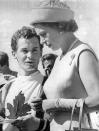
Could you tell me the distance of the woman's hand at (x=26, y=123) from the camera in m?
2.54

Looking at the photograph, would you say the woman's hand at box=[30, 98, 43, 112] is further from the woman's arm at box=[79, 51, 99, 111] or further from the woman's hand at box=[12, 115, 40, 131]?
the woman's arm at box=[79, 51, 99, 111]

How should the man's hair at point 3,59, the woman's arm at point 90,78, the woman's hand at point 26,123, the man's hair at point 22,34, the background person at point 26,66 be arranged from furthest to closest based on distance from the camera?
the man's hair at point 3,59 < the man's hair at point 22,34 < the background person at point 26,66 < the woman's hand at point 26,123 < the woman's arm at point 90,78

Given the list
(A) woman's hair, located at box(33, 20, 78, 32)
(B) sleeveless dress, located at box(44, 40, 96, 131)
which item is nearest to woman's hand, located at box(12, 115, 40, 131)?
(B) sleeveless dress, located at box(44, 40, 96, 131)

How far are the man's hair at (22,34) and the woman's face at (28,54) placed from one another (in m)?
0.03

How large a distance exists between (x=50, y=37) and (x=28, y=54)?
0.75 meters

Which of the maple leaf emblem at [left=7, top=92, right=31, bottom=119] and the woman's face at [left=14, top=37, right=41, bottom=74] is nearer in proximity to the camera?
the maple leaf emblem at [left=7, top=92, right=31, bottom=119]

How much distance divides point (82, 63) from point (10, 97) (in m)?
1.03

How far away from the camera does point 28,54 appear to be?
3.30 metres

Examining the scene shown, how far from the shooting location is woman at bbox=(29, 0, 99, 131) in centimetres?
241

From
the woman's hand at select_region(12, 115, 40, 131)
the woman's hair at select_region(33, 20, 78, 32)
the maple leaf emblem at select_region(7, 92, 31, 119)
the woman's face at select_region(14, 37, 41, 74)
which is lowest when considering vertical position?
the woman's hand at select_region(12, 115, 40, 131)

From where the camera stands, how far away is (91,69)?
2393 millimetres

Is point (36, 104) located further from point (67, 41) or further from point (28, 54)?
point (28, 54)

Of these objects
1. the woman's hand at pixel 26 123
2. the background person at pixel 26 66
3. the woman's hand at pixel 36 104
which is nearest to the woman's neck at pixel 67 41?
the woman's hand at pixel 36 104

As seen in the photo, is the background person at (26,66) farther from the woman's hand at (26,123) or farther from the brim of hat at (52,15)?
the brim of hat at (52,15)
